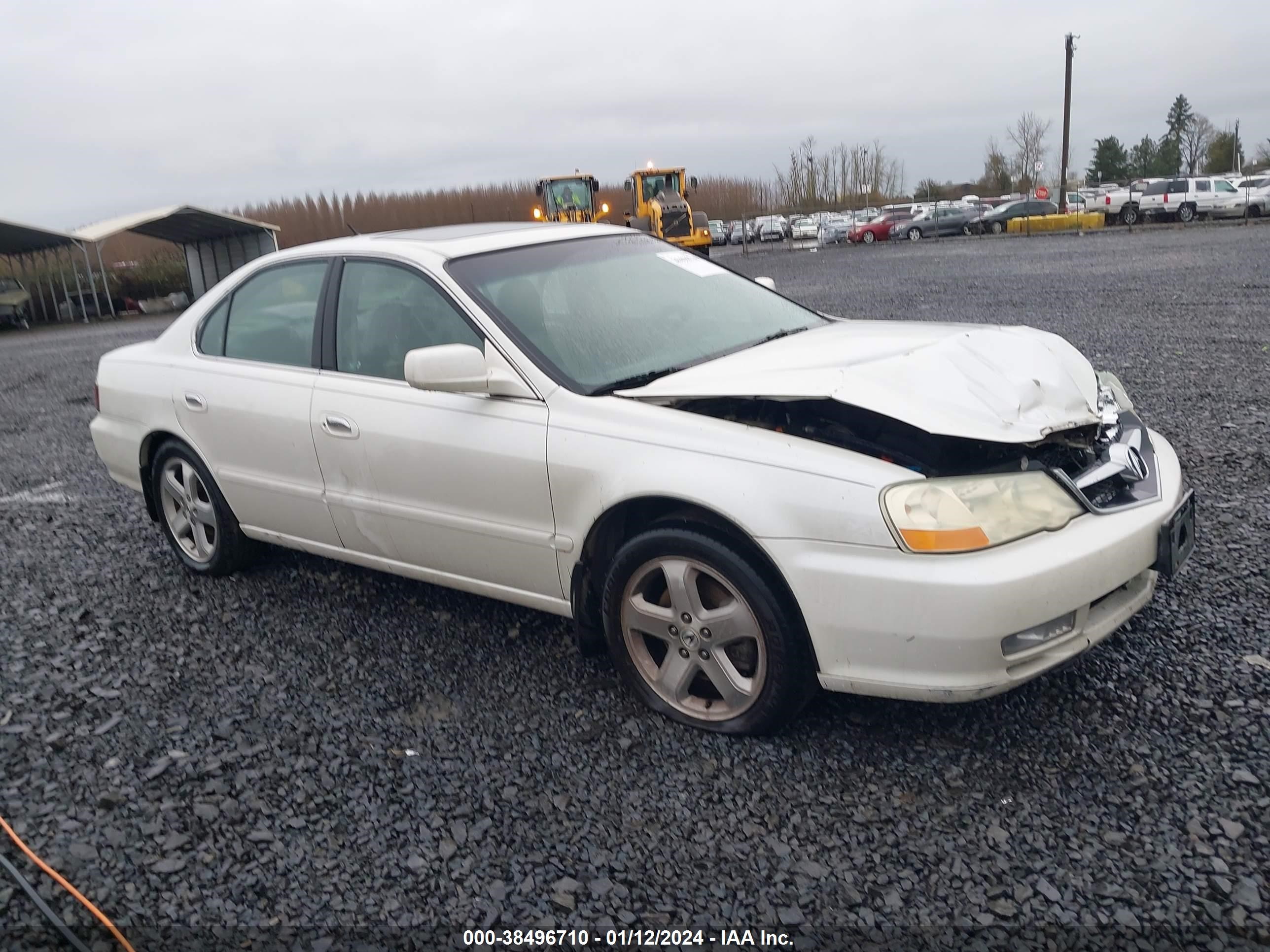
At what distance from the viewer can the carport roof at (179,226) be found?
2570 cm

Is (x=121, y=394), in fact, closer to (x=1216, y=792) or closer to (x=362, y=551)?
(x=362, y=551)

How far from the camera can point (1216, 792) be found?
2500 millimetres

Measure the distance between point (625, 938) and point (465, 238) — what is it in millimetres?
2628

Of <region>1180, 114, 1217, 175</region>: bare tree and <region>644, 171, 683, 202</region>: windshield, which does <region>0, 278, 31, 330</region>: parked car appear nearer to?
<region>644, 171, 683, 202</region>: windshield

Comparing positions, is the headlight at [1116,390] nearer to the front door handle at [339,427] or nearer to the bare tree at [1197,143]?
the front door handle at [339,427]

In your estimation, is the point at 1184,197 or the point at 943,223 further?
the point at 943,223

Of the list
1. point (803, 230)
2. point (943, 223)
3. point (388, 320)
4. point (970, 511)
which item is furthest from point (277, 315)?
point (803, 230)

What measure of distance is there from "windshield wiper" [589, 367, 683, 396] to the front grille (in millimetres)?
26795

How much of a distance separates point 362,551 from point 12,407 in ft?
31.3

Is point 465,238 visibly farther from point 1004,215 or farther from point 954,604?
point 1004,215

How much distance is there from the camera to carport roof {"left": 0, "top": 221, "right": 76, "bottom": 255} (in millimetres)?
25734

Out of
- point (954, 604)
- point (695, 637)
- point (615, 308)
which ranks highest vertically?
point (615, 308)

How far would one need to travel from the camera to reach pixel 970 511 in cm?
256

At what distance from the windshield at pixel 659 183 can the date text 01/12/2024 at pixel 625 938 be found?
3105cm
